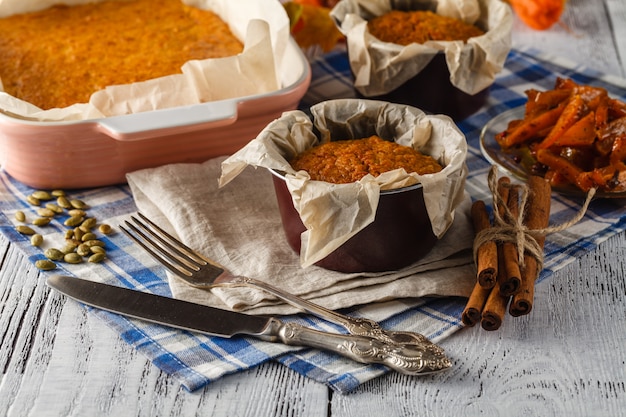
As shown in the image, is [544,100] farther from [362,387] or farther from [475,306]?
[362,387]

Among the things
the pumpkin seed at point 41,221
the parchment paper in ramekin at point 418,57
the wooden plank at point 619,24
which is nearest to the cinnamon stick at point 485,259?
the parchment paper in ramekin at point 418,57

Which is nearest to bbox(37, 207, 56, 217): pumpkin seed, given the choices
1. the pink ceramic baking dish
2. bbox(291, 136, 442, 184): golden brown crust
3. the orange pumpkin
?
the pink ceramic baking dish

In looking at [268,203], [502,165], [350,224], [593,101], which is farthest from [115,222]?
[593,101]

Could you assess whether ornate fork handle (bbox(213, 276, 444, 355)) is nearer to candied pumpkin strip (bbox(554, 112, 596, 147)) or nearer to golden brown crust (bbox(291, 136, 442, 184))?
golden brown crust (bbox(291, 136, 442, 184))

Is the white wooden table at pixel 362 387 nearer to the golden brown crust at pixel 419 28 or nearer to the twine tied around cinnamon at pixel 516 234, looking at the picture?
the twine tied around cinnamon at pixel 516 234

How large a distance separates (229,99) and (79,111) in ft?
1.30

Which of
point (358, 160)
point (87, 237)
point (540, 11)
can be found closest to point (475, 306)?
point (358, 160)

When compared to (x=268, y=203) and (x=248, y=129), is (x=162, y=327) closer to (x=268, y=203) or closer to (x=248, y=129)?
(x=268, y=203)

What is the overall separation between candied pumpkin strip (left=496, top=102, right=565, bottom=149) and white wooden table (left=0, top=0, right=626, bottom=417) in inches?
21.5

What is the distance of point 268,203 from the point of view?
6.91ft

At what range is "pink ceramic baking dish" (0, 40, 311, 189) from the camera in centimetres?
200

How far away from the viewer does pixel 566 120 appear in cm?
214

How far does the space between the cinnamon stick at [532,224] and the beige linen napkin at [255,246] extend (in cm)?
13

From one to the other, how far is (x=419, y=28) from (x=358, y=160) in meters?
0.87
